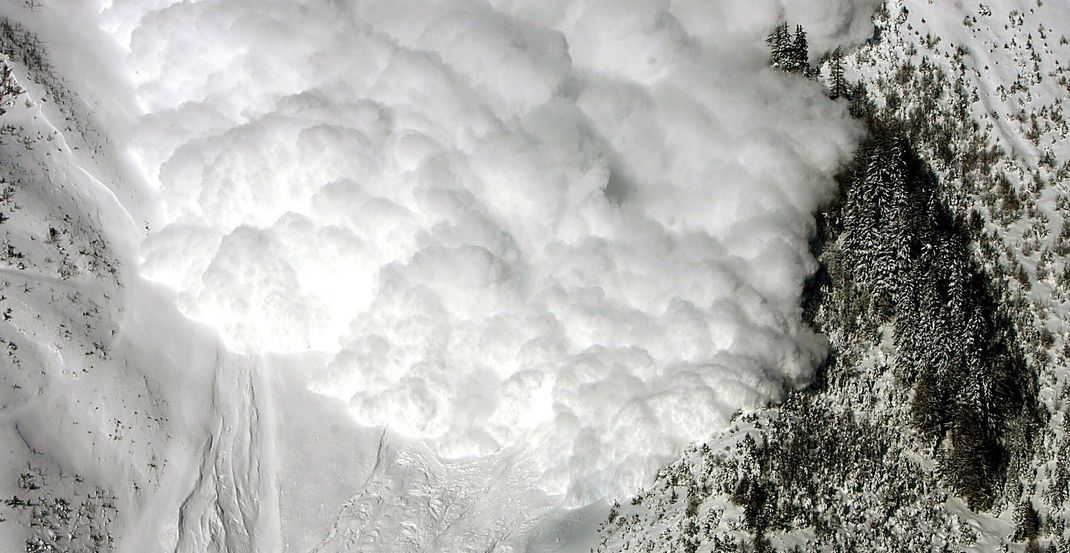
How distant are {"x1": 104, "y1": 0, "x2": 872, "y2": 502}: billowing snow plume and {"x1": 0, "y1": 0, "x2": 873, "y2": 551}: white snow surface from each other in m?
0.14

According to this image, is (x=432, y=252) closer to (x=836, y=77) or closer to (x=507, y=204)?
(x=507, y=204)

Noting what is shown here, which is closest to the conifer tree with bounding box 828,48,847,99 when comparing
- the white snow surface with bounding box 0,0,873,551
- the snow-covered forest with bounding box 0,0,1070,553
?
the snow-covered forest with bounding box 0,0,1070,553

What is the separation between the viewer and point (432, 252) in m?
52.0

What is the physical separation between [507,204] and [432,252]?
187 inches

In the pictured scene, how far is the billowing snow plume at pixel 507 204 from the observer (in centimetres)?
4978

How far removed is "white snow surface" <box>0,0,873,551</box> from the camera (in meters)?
48.1

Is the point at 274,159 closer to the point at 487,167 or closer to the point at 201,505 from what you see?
the point at 487,167

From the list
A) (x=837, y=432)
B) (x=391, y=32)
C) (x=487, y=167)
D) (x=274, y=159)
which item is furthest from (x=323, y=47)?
(x=837, y=432)

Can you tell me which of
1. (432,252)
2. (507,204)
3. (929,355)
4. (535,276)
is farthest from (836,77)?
(432,252)

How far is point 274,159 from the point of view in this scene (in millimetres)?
54375

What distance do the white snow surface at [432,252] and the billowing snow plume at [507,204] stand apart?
0.46 feet

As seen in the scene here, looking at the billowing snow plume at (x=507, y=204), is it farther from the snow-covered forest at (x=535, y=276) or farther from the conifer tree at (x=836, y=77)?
the conifer tree at (x=836, y=77)

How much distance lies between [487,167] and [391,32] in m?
10.4

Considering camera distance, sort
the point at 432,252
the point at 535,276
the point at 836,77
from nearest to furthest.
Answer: the point at 432,252 → the point at 535,276 → the point at 836,77
